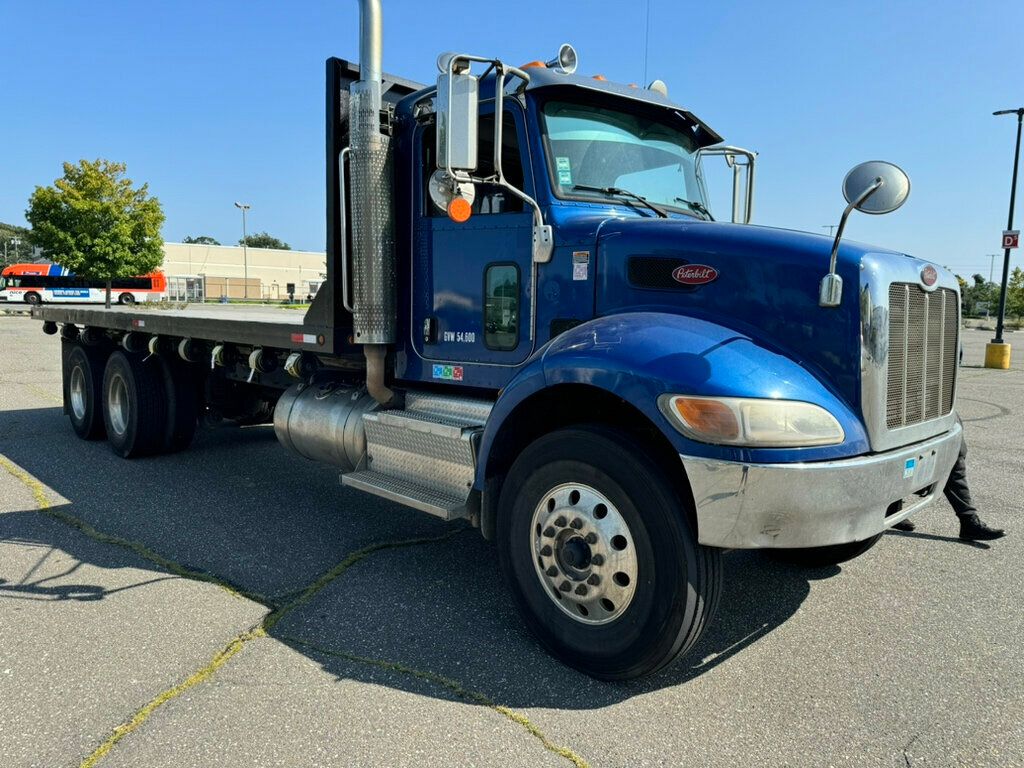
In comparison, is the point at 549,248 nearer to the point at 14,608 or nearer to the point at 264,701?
the point at 264,701

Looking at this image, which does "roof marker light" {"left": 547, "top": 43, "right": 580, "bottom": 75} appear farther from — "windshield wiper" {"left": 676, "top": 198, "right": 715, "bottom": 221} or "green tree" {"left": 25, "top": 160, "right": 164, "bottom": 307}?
→ "green tree" {"left": 25, "top": 160, "right": 164, "bottom": 307}

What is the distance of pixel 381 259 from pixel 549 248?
47.6 inches

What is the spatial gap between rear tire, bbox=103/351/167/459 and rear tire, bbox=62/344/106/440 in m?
0.45

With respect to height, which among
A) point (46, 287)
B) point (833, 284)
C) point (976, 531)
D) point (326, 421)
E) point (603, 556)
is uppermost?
point (46, 287)

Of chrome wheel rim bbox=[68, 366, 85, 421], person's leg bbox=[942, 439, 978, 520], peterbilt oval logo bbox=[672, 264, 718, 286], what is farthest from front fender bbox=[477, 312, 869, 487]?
chrome wheel rim bbox=[68, 366, 85, 421]

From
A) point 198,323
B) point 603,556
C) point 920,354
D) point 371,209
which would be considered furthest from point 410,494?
point 198,323

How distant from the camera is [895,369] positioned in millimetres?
3041

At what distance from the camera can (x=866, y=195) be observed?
2.75 m

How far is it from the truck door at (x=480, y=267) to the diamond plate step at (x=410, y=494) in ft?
2.31

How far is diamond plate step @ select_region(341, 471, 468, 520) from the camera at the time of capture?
3725mm

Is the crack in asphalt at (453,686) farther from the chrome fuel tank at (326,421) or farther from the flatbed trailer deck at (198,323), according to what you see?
the flatbed trailer deck at (198,323)

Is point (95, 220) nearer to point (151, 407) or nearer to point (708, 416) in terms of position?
point (151, 407)

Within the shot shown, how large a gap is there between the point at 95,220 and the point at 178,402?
34718 millimetres

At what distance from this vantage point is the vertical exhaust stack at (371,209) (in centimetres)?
425
